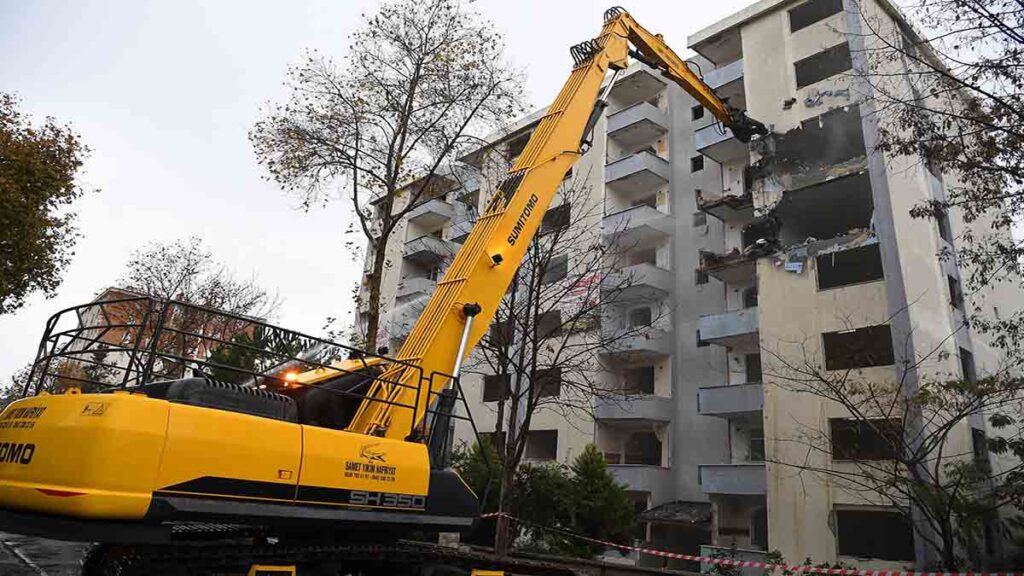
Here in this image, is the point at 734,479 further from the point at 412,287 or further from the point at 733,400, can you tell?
the point at 412,287

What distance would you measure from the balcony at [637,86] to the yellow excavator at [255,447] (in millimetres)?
22935

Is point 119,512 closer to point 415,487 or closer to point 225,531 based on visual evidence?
Answer: point 225,531

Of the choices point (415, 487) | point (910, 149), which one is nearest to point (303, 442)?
point (415, 487)

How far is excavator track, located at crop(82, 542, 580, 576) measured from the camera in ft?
17.8

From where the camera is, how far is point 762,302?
20.9 metres

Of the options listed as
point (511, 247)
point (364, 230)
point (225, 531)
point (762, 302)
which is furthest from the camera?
point (762, 302)

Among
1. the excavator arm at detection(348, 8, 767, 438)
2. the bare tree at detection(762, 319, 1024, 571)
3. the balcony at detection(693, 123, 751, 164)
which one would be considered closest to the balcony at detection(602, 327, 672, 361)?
the bare tree at detection(762, 319, 1024, 571)

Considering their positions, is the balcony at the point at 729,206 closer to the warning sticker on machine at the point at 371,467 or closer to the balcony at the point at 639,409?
the balcony at the point at 639,409

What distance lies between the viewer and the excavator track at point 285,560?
17.8ft

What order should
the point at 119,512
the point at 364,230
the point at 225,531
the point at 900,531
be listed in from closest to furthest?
the point at 119,512 → the point at 225,531 → the point at 900,531 → the point at 364,230

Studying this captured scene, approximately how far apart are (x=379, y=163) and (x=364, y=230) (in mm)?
1990

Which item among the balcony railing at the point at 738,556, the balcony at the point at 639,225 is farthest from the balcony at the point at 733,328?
the balcony railing at the point at 738,556

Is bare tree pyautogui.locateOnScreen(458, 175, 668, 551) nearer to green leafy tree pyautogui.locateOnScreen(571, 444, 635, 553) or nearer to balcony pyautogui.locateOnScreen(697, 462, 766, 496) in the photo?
green leafy tree pyautogui.locateOnScreen(571, 444, 635, 553)

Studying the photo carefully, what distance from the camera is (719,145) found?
2464cm
